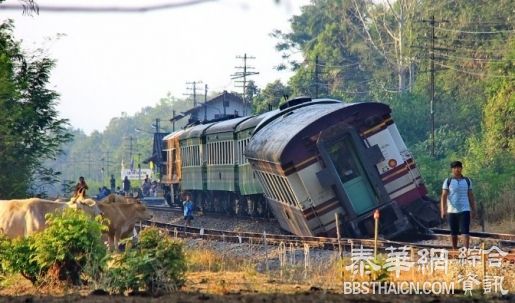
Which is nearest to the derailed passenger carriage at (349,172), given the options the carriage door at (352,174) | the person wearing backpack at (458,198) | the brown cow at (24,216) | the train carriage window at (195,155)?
the carriage door at (352,174)

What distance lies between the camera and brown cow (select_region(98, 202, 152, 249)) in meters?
20.3

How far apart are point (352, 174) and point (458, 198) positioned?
18.1 ft

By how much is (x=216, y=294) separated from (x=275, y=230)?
58.0 feet

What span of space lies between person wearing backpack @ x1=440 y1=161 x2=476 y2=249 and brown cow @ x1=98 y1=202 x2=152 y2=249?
250 inches

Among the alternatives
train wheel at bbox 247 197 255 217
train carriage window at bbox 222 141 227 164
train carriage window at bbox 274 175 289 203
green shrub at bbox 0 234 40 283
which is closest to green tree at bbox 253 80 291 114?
Result: train carriage window at bbox 222 141 227 164

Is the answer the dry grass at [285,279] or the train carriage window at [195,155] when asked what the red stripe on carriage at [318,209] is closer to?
the dry grass at [285,279]

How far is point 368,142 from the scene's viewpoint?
2162 centimetres

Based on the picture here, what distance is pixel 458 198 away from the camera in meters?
16.3

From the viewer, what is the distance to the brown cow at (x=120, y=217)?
20344mm

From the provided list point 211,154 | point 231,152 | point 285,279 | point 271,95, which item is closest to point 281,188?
point 285,279

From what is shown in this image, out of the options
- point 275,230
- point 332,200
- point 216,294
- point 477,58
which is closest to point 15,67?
point 275,230

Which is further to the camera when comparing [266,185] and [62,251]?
[266,185]

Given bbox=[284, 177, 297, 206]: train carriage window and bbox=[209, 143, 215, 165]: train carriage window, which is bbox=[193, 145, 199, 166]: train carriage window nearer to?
bbox=[209, 143, 215, 165]: train carriage window

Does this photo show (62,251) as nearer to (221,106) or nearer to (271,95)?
(271,95)
